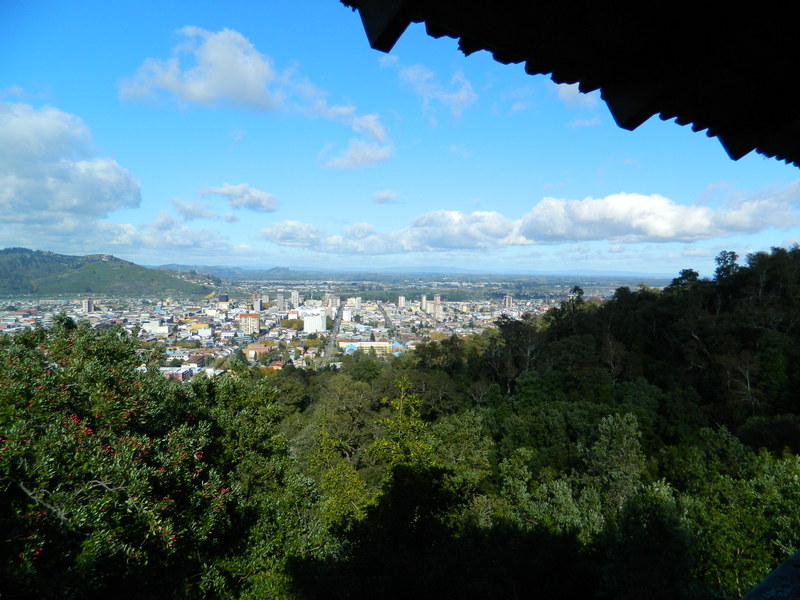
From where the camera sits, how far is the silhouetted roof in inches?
51.6

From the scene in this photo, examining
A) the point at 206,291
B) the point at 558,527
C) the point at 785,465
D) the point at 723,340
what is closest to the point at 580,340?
the point at 723,340

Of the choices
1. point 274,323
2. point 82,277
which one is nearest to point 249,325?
point 274,323

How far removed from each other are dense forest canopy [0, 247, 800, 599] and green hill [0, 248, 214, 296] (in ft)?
227

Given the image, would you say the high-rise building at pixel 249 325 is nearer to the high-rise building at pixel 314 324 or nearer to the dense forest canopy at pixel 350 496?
the high-rise building at pixel 314 324

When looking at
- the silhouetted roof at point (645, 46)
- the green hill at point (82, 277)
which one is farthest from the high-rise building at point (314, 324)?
the silhouetted roof at point (645, 46)

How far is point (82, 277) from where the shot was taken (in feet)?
259

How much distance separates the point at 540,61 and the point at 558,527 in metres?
8.72

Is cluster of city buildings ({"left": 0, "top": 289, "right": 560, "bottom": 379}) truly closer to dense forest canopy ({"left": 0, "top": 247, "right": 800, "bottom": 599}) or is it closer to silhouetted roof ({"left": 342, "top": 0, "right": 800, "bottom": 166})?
dense forest canopy ({"left": 0, "top": 247, "right": 800, "bottom": 599})

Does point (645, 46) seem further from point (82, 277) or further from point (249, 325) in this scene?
point (82, 277)

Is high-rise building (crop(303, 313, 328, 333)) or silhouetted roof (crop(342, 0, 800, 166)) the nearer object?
silhouetted roof (crop(342, 0, 800, 166))

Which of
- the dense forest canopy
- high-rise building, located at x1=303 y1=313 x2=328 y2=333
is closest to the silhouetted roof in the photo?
the dense forest canopy

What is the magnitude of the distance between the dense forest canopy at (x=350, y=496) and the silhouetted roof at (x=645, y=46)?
14.3 feet

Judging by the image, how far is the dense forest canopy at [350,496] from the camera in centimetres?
377

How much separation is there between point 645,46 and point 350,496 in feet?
27.5
